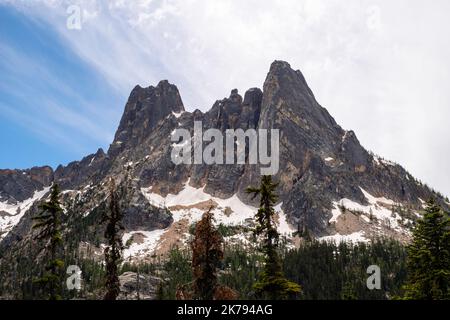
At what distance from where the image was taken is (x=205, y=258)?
30594 millimetres

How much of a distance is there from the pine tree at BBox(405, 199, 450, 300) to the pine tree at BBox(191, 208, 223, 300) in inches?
645

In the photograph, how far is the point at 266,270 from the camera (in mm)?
30891

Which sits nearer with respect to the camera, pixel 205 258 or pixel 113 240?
pixel 205 258

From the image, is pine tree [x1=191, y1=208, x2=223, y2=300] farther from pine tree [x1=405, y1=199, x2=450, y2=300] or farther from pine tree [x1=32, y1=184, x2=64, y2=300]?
pine tree [x1=405, y1=199, x2=450, y2=300]

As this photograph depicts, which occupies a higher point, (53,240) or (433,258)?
(53,240)

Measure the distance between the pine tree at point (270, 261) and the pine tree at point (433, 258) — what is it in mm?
11499

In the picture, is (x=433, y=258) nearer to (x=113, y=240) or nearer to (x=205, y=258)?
(x=205, y=258)

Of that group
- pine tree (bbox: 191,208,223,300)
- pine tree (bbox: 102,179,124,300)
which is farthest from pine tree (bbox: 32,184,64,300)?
pine tree (bbox: 191,208,223,300)

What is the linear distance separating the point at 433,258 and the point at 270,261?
1348cm

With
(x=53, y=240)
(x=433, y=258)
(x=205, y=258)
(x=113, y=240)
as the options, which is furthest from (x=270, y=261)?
(x=53, y=240)
